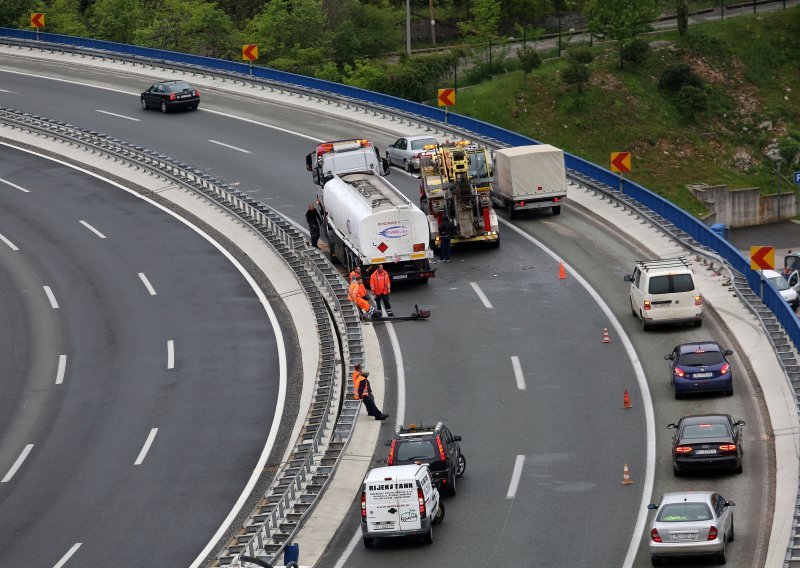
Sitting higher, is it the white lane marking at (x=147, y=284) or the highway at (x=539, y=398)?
the white lane marking at (x=147, y=284)

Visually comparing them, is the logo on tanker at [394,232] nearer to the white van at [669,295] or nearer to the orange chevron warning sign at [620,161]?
the white van at [669,295]

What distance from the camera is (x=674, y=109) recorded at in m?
88.6

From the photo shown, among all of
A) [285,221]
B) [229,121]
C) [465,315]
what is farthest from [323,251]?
[229,121]

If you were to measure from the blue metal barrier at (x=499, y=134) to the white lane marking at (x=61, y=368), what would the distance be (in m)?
20.1

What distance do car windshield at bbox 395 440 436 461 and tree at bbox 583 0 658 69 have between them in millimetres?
61962

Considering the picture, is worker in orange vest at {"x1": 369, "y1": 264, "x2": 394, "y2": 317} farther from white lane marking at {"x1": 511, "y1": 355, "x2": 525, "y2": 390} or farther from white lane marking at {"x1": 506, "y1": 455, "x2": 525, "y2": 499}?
white lane marking at {"x1": 506, "y1": 455, "x2": 525, "y2": 499}

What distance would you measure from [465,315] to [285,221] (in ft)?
35.2

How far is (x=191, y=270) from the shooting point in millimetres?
47688

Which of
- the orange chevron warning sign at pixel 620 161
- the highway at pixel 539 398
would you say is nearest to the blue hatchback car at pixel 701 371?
the highway at pixel 539 398

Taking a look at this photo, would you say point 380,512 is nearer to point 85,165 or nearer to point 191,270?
point 191,270

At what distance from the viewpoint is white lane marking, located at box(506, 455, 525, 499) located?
102 feet

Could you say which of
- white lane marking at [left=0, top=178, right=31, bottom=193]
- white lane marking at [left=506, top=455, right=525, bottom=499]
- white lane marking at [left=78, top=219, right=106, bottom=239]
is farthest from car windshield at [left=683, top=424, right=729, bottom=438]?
white lane marking at [left=0, top=178, right=31, bottom=193]

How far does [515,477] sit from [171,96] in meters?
39.2

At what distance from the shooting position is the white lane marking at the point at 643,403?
28700 millimetres
